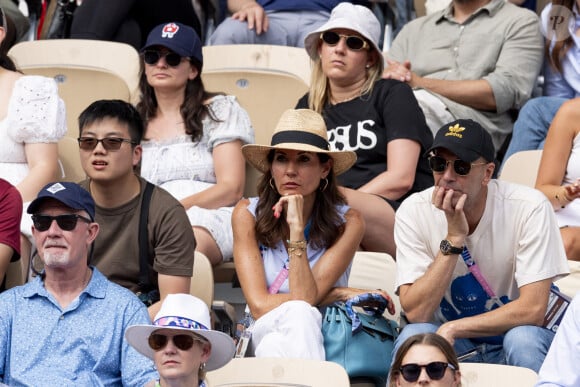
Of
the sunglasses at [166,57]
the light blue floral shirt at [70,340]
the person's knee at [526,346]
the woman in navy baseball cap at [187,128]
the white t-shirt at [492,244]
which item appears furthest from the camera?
the sunglasses at [166,57]

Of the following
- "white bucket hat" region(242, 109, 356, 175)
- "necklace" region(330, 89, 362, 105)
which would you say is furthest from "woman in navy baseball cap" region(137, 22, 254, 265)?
"white bucket hat" region(242, 109, 356, 175)

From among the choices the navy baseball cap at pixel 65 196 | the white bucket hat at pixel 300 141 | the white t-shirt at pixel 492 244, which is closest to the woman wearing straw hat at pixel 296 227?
the white bucket hat at pixel 300 141

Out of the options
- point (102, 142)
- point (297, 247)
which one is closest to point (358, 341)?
point (297, 247)

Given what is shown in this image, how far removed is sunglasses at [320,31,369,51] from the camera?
256 inches

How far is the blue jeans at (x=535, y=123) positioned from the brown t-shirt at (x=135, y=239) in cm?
204

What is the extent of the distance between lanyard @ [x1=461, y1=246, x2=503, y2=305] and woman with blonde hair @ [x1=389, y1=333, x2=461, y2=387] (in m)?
0.67

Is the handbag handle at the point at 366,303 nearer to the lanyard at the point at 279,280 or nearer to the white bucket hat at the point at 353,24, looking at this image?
the lanyard at the point at 279,280

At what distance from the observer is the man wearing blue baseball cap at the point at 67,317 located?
4746 mm

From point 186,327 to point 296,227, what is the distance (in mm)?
955

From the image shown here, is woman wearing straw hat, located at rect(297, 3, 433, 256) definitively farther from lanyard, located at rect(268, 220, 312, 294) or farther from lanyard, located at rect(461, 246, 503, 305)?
lanyard, located at rect(461, 246, 503, 305)

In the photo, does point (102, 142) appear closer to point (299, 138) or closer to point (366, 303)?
point (299, 138)

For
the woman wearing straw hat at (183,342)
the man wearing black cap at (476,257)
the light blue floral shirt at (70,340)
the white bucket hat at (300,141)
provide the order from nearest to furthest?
the woman wearing straw hat at (183,342)
the light blue floral shirt at (70,340)
the man wearing black cap at (476,257)
the white bucket hat at (300,141)

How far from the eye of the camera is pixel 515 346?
4.93 m

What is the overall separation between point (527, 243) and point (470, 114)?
6.35 feet
